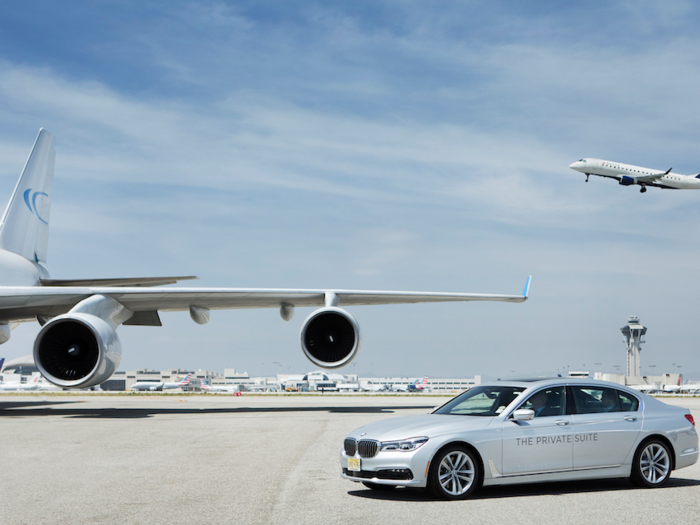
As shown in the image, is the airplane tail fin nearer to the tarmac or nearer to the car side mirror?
the tarmac

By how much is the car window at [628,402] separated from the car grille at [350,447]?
342cm

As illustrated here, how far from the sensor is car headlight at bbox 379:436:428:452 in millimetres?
7465

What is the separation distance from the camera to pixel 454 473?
7.59 meters

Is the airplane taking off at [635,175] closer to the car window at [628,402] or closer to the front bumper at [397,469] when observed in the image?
the car window at [628,402]

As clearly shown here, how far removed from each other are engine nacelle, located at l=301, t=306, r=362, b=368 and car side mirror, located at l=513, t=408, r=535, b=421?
12.1 metres

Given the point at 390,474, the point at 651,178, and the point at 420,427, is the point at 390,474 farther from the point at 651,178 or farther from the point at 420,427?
the point at 651,178

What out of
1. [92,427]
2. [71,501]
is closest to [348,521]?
[71,501]

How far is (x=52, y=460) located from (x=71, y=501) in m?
3.61

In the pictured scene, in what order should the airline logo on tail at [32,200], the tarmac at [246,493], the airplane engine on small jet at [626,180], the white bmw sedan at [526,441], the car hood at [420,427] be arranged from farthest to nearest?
the airplane engine on small jet at [626,180]
the airline logo on tail at [32,200]
the car hood at [420,427]
the white bmw sedan at [526,441]
the tarmac at [246,493]

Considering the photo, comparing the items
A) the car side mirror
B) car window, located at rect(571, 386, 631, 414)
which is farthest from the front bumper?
car window, located at rect(571, 386, 631, 414)

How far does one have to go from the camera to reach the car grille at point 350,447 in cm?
791

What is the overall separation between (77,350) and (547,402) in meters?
13.7

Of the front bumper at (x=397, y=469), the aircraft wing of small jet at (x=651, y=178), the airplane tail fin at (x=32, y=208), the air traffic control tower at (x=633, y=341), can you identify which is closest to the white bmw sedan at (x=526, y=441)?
the front bumper at (x=397, y=469)

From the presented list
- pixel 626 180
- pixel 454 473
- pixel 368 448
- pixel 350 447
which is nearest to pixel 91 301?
pixel 350 447
